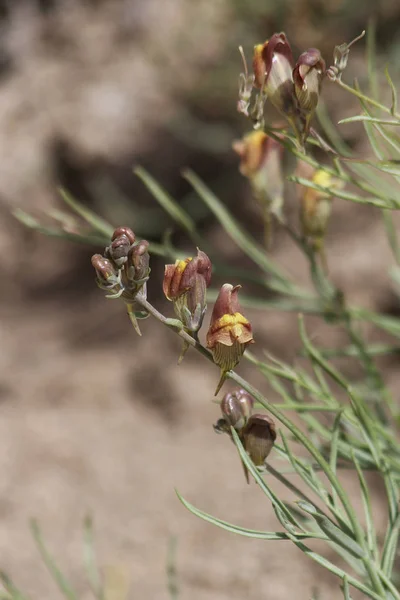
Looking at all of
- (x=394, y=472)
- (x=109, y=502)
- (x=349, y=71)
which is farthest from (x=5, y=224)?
(x=394, y=472)

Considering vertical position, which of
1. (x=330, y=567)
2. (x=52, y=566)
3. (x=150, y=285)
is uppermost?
(x=330, y=567)

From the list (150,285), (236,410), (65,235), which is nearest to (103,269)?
(236,410)

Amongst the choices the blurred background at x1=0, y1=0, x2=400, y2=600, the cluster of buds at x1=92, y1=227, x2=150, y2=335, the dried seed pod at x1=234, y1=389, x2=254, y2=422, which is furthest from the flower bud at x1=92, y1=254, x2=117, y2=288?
the blurred background at x1=0, y1=0, x2=400, y2=600

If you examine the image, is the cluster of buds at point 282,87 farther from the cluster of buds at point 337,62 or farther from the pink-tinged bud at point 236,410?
the pink-tinged bud at point 236,410

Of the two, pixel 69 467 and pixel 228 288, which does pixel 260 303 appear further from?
pixel 69 467

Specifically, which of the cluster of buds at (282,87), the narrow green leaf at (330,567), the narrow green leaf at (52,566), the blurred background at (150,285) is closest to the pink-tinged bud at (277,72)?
the cluster of buds at (282,87)

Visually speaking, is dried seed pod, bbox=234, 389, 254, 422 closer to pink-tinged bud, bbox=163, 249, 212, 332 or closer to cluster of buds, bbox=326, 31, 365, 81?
pink-tinged bud, bbox=163, 249, 212, 332

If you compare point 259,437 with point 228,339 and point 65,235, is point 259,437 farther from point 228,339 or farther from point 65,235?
point 65,235

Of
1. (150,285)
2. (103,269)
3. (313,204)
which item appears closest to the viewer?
(103,269)
